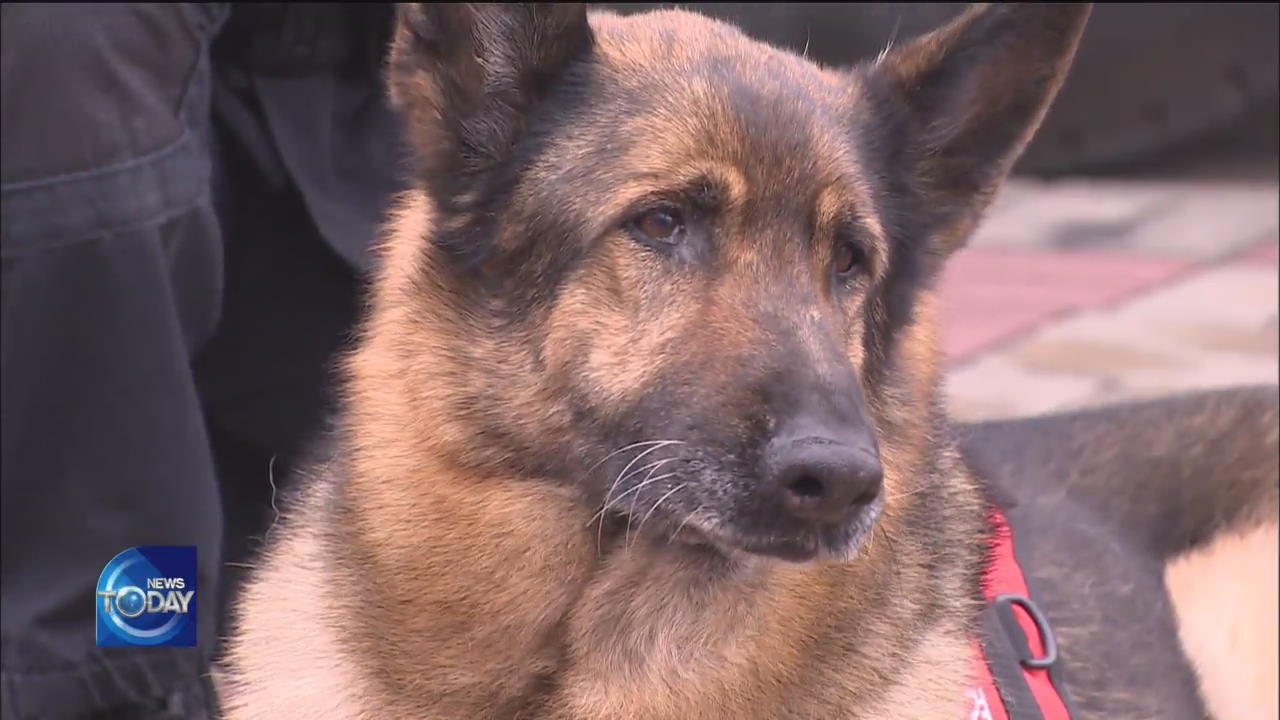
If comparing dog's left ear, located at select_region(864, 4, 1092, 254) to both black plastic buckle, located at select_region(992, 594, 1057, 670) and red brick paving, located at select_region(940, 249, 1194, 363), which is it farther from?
red brick paving, located at select_region(940, 249, 1194, 363)

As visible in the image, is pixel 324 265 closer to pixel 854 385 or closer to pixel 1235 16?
pixel 854 385

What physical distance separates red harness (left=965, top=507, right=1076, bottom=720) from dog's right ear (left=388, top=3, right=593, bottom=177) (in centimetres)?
115

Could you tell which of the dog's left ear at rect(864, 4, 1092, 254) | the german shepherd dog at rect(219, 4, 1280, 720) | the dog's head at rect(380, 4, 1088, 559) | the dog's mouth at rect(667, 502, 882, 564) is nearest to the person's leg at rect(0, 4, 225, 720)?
the german shepherd dog at rect(219, 4, 1280, 720)

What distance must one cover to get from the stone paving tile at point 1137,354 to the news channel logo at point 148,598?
272 cm

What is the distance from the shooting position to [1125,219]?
28.1ft

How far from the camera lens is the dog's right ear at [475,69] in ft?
7.88

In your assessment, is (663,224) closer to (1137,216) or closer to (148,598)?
(148,598)

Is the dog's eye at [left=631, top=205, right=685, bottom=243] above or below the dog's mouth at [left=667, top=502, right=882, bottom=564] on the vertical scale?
above

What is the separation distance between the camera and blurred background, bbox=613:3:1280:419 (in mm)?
5625

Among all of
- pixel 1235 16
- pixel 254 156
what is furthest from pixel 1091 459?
pixel 1235 16

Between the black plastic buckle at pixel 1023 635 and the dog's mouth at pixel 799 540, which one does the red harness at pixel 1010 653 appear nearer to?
the black plastic buckle at pixel 1023 635

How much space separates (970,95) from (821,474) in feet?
2.81

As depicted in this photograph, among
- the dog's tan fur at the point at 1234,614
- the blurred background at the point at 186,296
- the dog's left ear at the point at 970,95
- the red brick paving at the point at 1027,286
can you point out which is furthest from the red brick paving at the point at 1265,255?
the dog's left ear at the point at 970,95

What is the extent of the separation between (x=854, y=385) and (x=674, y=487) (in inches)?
11.9
